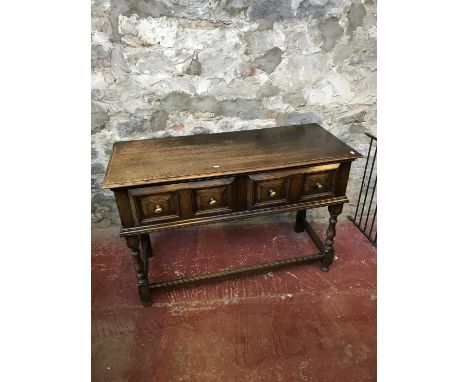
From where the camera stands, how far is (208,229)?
118 inches

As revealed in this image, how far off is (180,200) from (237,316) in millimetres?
958

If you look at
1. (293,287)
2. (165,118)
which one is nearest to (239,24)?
(165,118)

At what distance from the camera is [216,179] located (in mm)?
1821

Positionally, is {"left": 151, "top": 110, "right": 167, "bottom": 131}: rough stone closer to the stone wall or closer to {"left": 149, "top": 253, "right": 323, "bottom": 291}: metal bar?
the stone wall

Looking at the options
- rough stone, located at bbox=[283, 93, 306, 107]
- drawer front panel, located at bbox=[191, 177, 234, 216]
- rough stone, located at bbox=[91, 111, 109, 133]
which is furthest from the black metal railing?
rough stone, located at bbox=[91, 111, 109, 133]

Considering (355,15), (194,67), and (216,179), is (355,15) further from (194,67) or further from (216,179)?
(216,179)

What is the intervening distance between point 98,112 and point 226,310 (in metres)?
1.74

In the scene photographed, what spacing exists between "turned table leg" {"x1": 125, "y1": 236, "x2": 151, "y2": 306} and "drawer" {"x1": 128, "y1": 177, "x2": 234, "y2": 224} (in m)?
0.20

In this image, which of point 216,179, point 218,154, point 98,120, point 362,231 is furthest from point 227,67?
point 362,231

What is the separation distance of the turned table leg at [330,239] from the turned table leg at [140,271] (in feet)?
4.40

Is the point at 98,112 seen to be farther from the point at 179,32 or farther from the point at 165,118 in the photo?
the point at 179,32

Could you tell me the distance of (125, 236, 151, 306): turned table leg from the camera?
196 cm

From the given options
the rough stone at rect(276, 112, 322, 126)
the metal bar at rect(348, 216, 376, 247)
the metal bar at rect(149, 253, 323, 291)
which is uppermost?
the rough stone at rect(276, 112, 322, 126)

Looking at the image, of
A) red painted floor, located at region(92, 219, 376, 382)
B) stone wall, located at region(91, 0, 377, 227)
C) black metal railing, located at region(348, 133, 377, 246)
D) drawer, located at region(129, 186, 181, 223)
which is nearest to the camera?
drawer, located at region(129, 186, 181, 223)
